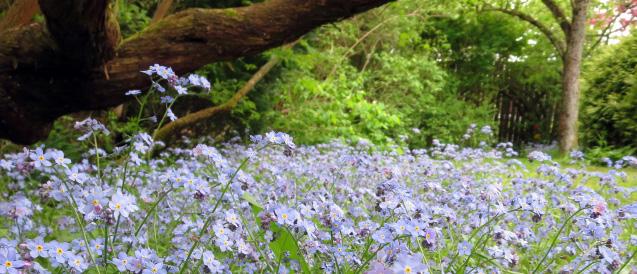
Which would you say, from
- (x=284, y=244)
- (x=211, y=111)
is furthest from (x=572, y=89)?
(x=284, y=244)

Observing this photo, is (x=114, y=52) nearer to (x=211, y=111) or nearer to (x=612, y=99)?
(x=211, y=111)

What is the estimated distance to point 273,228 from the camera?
5.46 ft

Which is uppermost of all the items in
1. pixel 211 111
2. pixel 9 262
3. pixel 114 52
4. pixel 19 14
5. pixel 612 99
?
pixel 19 14

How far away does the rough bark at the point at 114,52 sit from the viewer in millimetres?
2986

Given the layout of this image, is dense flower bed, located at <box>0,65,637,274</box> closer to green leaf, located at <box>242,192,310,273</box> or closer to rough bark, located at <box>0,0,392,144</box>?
green leaf, located at <box>242,192,310,273</box>

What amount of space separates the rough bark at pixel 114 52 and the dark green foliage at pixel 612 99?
25.4ft

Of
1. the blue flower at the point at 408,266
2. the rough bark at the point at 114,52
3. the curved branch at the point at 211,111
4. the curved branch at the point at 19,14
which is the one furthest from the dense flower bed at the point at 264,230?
the curved branch at the point at 211,111

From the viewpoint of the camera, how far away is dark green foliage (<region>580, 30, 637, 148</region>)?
9.30m

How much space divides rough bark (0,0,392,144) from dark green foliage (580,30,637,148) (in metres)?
7.73

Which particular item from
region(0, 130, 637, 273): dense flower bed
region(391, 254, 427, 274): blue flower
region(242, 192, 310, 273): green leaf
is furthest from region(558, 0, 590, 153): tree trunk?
region(391, 254, 427, 274): blue flower

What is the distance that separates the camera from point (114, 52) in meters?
3.10

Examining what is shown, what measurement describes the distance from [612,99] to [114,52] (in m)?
8.90

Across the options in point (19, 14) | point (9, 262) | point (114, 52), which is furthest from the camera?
point (19, 14)

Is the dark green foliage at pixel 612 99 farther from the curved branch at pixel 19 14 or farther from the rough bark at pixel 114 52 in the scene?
the curved branch at pixel 19 14
